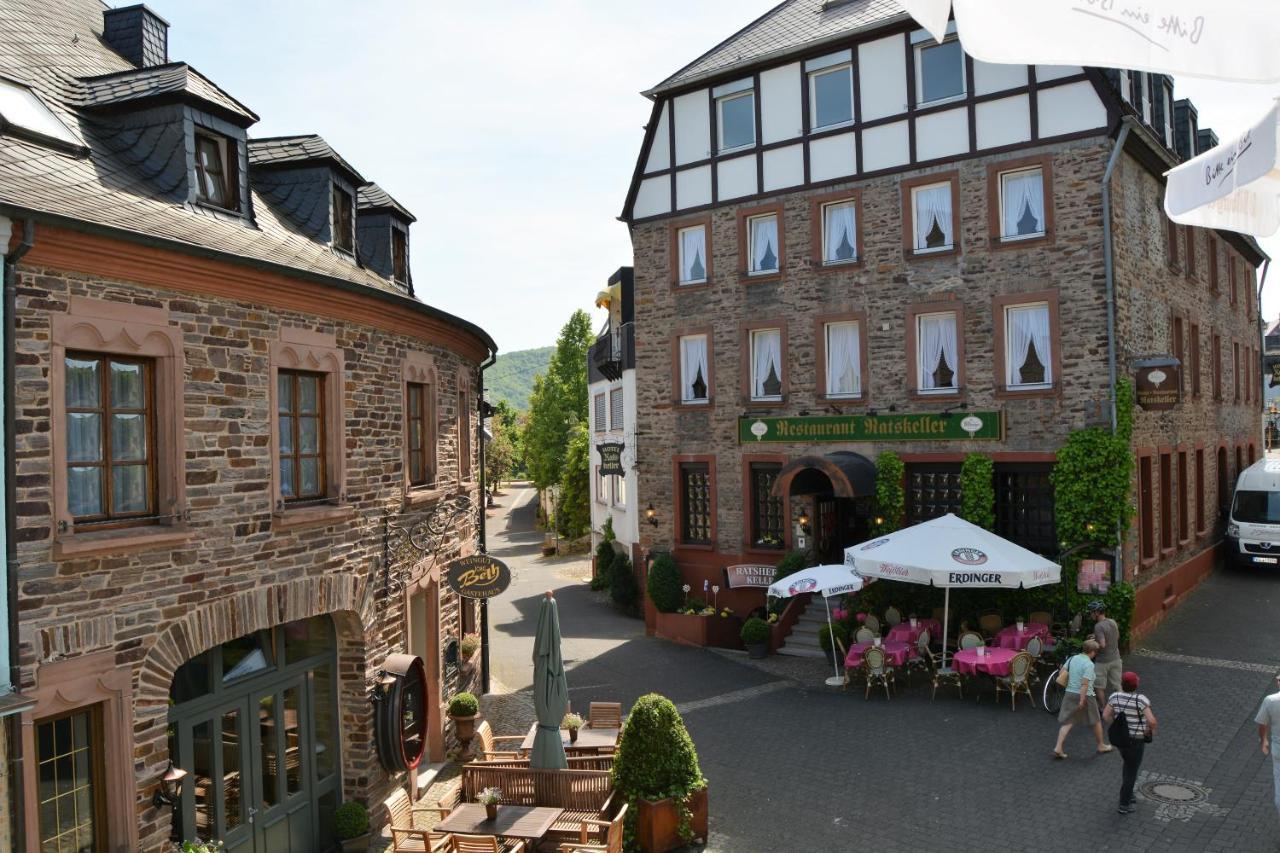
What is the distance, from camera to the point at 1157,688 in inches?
573

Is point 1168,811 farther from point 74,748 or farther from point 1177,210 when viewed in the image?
point 74,748

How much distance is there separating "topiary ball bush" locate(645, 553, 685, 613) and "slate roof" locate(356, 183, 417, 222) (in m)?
10.5

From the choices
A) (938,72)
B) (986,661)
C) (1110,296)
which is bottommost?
(986,661)

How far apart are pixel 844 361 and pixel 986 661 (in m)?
7.50

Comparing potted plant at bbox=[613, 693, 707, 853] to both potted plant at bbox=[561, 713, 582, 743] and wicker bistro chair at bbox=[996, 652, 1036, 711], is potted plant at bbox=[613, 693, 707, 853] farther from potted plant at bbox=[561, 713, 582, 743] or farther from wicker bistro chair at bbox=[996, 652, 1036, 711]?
wicker bistro chair at bbox=[996, 652, 1036, 711]

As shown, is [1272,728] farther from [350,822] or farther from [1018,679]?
[350,822]

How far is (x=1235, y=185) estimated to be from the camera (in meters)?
5.94

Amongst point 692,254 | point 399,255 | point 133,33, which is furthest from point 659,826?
point 692,254

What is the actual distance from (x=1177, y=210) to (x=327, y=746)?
991 centimetres

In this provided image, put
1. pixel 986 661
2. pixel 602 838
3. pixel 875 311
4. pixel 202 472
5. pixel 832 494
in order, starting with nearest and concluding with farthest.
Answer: pixel 202 472 → pixel 602 838 → pixel 986 661 → pixel 875 311 → pixel 832 494

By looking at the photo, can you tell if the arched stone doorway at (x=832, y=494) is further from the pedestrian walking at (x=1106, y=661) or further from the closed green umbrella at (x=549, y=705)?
the closed green umbrella at (x=549, y=705)

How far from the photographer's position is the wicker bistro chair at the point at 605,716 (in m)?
12.8

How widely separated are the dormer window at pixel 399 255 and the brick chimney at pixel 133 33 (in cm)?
389

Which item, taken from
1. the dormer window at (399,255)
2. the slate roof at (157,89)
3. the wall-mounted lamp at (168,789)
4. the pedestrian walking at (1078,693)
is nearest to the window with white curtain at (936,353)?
the pedestrian walking at (1078,693)
